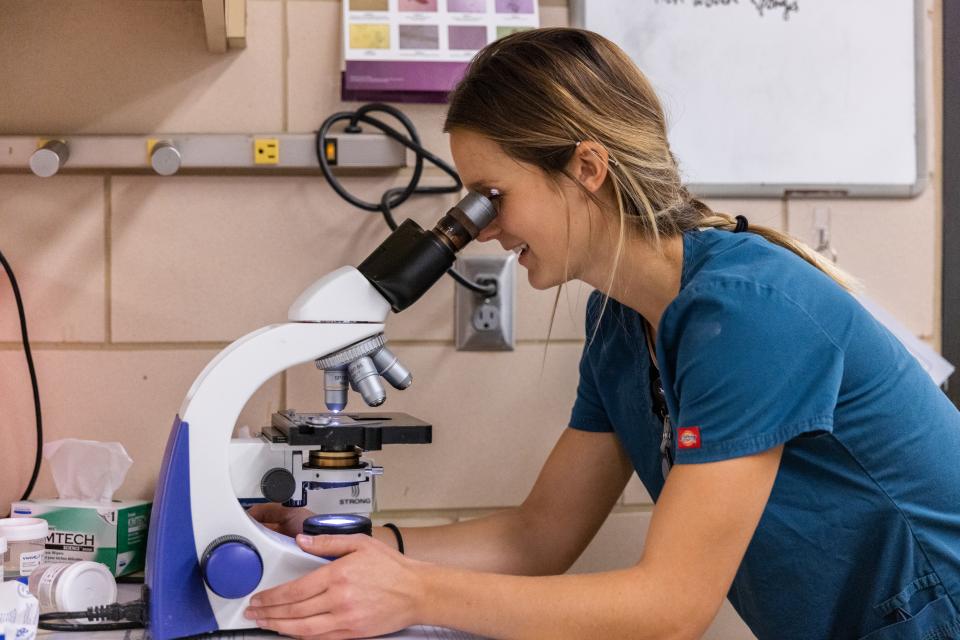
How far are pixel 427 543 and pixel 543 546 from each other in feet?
0.61

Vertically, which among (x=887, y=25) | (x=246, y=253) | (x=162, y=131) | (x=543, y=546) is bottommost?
(x=543, y=546)

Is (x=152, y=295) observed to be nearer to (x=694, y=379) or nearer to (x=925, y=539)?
(x=694, y=379)

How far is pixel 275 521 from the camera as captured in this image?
1.23m

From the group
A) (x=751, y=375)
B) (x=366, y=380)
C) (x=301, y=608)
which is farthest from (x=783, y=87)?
(x=301, y=608)

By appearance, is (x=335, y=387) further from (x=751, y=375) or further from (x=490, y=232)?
(x=751, y=375)

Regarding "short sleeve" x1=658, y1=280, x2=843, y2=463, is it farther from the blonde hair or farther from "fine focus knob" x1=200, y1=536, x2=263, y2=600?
"fine focus knob" x1=200, y1=536, x2=263, y2=600

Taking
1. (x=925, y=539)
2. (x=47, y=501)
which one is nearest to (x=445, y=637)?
(x=925, y=539)

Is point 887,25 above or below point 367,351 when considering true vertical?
above

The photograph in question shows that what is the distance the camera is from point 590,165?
109cm

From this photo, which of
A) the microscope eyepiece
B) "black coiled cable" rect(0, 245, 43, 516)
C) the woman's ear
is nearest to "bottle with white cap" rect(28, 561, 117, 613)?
"black coiled cable" rect(0, 245, 43, 516)

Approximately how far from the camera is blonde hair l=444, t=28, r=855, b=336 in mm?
1077

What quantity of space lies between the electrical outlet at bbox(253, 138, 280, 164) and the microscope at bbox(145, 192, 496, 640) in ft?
1.63

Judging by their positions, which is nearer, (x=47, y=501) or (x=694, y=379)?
(x=694, y=379)

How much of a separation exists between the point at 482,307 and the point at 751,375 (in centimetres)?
70
